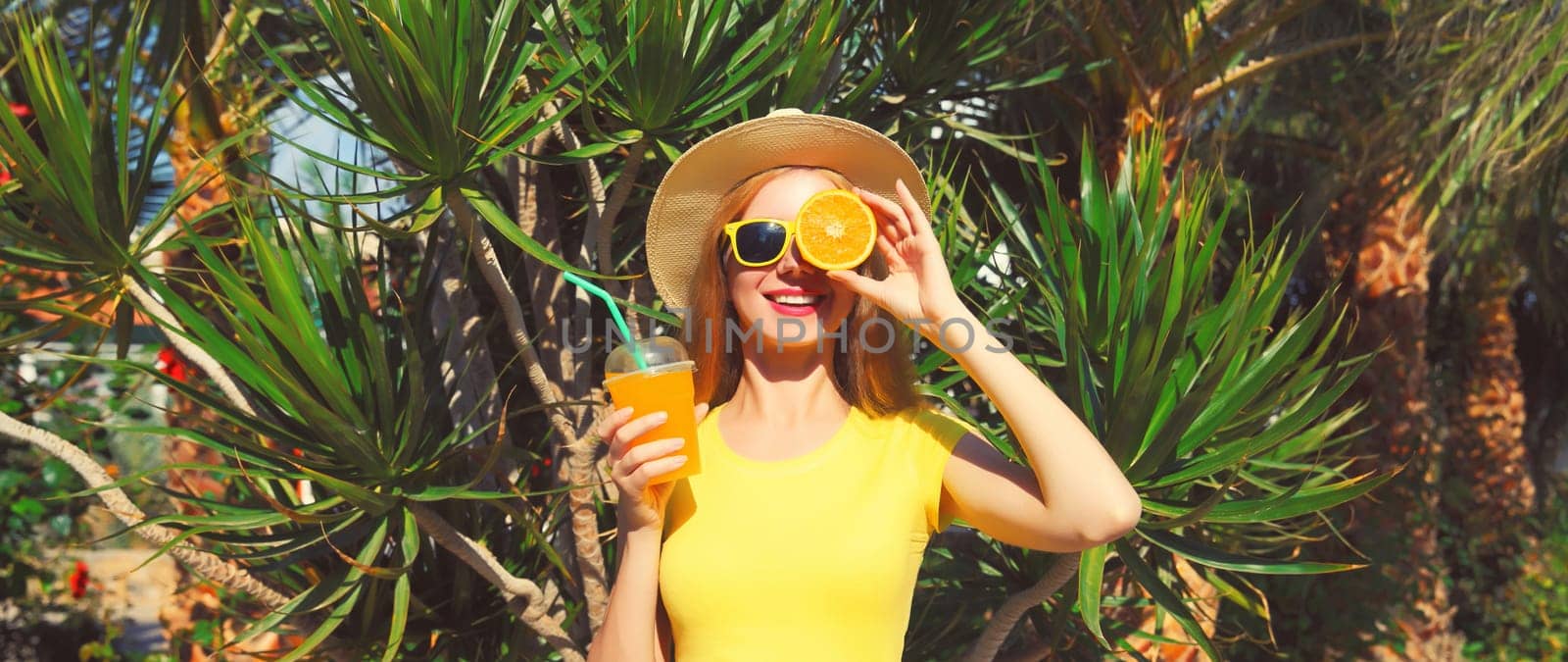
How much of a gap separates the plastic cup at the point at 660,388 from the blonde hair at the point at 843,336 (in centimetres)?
36

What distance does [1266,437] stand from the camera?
2.59 meters

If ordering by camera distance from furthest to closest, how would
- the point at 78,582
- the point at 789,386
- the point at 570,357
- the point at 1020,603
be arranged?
1. the point at 78,582
2. the point at 570,357
3. the point at 1020,603
4. the point at 789,386

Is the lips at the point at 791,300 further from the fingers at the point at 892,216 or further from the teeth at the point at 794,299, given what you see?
the fingers at the point at 892,216

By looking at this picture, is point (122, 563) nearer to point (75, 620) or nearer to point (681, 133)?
point (75, 620)

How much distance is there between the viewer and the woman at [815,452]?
171 centimetres

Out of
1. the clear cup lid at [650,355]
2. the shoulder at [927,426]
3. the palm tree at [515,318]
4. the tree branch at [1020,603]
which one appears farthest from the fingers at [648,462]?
the tree branch at [1020,603]

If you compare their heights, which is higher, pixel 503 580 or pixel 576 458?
pixel 576 458

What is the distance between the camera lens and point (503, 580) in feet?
9.33

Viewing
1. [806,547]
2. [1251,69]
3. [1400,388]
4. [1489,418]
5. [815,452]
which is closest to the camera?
[806,547]

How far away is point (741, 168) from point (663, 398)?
0.57m

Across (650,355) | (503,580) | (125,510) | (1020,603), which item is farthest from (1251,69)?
(125,510)

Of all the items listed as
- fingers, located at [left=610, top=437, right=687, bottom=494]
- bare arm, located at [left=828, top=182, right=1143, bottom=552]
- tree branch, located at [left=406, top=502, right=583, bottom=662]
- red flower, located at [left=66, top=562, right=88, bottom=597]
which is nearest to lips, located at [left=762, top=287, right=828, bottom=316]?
bare arm, located at [left=828, top=182, right=1143, bottom=552]

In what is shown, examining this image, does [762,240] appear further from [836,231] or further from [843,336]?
[843,336]

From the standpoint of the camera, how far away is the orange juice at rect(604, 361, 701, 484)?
5.54ft
